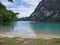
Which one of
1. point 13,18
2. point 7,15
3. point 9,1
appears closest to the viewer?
point 9,1

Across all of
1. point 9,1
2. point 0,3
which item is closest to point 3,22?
point 0,3

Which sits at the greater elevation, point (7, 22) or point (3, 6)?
point (3, 6)

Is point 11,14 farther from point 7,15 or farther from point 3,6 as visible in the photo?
Result: point 3,6

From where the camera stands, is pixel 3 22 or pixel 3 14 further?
pixel 3 22

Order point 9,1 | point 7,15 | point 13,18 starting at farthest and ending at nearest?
point 13,18 < point 7,15 < point 9,1

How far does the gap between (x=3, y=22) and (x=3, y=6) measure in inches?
35.8

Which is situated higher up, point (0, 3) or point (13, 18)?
point (0, 3)

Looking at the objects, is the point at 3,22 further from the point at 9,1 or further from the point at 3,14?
the point at 9,1

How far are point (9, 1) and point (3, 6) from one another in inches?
94.4

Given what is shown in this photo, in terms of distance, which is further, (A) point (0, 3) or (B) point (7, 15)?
(A) point (0, 3)

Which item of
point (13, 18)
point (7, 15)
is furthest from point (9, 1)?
point (13, 18)

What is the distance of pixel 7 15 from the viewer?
998 centimetres

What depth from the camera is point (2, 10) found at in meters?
10.6

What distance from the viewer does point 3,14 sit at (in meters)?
10.2
